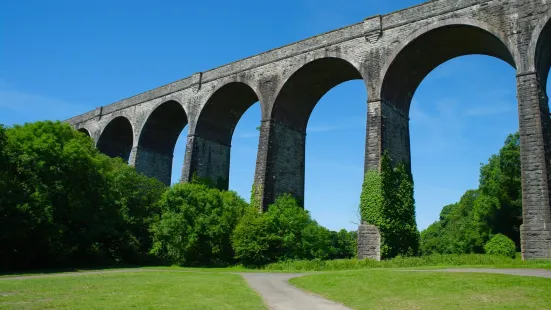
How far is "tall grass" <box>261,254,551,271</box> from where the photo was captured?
17517 millimetres

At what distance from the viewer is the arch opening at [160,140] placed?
38094mm

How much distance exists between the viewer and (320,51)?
1091 inches

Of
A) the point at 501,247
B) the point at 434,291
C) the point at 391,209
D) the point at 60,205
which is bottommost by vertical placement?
the point at 434,291

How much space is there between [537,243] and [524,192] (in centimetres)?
224

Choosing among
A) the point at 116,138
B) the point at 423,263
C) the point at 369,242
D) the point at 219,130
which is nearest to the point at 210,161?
the point at 219,130

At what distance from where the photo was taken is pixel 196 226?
26609mm

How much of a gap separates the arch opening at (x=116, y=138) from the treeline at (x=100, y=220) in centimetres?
1304

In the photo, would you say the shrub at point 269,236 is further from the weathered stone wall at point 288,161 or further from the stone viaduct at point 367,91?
the weathered stone wall at point 288,161

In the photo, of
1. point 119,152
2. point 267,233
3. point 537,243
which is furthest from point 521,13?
point 119,152

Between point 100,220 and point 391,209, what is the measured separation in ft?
57.0

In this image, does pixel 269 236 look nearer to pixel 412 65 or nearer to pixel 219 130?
pixel 412 65

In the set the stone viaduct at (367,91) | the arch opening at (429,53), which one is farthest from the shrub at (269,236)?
the arch opening at (429,53)

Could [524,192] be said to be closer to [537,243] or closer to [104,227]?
[537,243]

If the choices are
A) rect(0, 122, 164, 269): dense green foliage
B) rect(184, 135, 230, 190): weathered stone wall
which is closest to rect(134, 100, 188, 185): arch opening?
rect(184, 135, 230, 190): weathered stone wall
